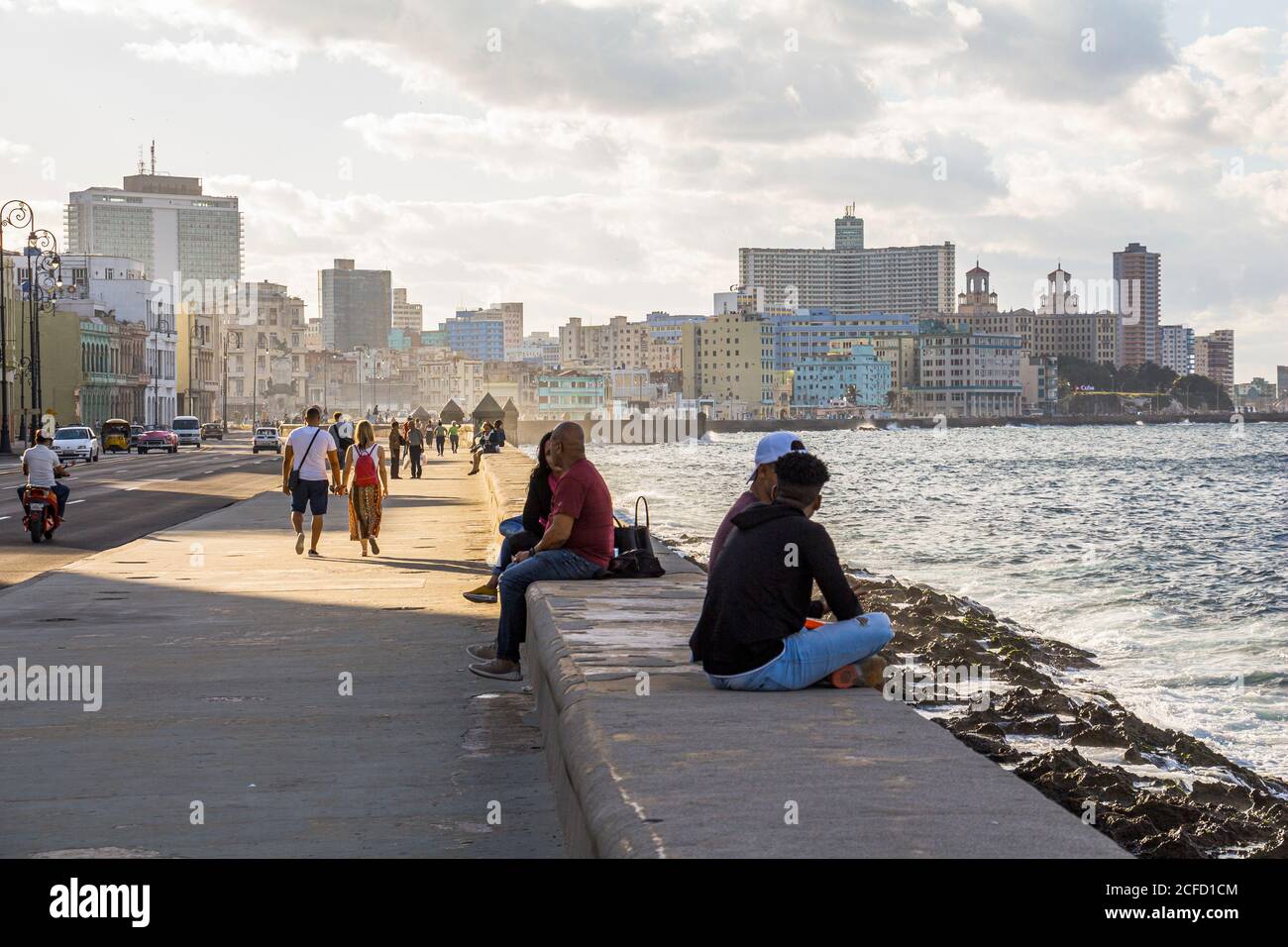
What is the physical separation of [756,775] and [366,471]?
15390mm

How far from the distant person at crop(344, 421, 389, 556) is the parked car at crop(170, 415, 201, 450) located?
72370 mm

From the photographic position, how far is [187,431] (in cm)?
9025

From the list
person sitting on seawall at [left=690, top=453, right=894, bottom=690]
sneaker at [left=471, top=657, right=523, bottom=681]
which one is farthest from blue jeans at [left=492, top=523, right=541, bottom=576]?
person sitting on seawall at [left=690, top=453, right=894, bottom=690]

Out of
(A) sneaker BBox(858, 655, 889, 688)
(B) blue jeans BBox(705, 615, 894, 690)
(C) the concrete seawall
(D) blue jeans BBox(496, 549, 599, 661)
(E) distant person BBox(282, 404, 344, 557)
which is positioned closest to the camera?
(C) the concrete seawall

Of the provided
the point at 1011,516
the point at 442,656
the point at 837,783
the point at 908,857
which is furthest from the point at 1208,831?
the point at 1011,516

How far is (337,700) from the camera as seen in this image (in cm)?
952

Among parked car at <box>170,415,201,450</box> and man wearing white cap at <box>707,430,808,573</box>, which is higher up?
man wearing white cap at <box>707,430,808,573</box>

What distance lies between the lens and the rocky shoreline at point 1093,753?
10.6 meters

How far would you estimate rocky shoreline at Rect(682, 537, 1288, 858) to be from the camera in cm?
1059

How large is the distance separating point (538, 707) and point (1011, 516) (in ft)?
159

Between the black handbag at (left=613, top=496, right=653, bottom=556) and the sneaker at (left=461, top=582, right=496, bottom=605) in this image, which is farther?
the sneaker at (left=461, top=582, right=496, bottom=605)

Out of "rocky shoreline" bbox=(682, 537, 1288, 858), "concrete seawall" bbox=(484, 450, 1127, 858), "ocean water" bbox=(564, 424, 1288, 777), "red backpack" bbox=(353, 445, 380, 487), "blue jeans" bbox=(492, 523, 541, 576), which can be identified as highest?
"red backpack" bbox=(353, 445, 380, 487)

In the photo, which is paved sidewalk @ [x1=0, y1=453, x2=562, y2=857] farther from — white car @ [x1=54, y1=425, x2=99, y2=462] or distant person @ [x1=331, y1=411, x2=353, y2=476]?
white car @ [x1=54, y1=425, x2=99, y2=462]
